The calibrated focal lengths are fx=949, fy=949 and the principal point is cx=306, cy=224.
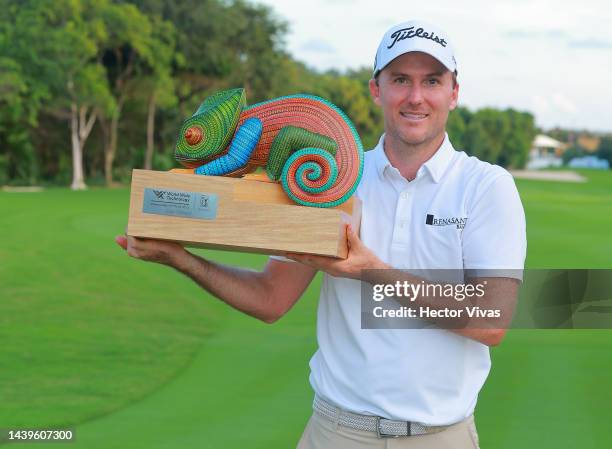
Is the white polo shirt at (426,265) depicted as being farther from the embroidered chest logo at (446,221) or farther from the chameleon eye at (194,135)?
the chameleon eye at (194,135)

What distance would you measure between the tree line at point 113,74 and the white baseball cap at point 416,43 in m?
35.8

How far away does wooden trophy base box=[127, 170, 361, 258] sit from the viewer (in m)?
2.69

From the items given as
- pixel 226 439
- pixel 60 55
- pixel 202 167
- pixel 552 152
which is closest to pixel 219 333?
pixel 226 439

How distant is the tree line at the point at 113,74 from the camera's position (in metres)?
38.9

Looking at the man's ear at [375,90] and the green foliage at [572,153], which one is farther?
the green foliage at [572,153]

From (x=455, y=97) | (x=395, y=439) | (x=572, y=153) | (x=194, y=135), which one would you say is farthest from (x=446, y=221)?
(x=572, y=153)

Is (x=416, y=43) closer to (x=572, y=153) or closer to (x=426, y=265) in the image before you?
(x=426, y=265)

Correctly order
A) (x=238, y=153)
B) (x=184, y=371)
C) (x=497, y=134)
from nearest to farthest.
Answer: (x=238, y=153) → (x=184, y=371) → (x=497, y=134)

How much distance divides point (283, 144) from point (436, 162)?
45 centimetres

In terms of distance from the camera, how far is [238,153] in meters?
2.83

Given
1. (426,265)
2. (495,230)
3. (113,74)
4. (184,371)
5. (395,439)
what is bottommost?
(184,371)

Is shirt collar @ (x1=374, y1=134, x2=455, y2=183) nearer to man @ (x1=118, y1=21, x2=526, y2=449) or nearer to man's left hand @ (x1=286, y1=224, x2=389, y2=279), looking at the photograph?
man @ (x1=118, y1=21, x2=526, y2=449)

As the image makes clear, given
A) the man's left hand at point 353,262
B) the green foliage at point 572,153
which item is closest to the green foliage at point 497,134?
the green foliage at point 572,153

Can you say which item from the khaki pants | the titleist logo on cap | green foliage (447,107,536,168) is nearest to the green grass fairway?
the khaki pants
